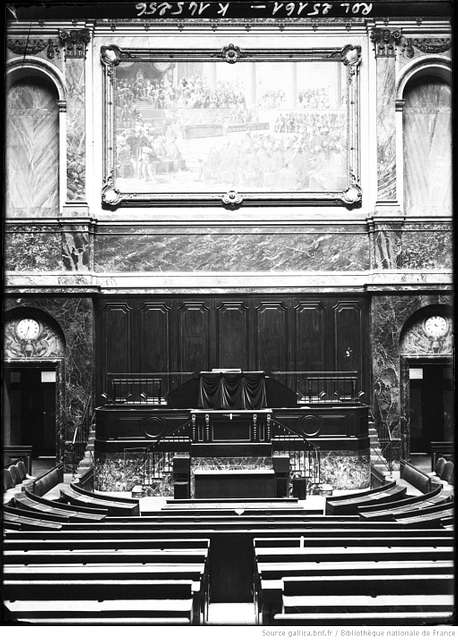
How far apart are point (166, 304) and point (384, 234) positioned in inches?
236

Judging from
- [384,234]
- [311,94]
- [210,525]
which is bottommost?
[210,525]

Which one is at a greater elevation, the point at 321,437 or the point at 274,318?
the point at 274,318

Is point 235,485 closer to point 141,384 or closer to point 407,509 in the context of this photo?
point 407,509

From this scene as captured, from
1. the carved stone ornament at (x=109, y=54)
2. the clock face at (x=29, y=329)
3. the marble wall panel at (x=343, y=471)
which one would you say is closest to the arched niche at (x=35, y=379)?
the clock face at (x=29, y=329)

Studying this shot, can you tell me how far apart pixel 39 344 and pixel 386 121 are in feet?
35.3

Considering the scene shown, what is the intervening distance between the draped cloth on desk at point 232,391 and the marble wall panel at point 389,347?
144 inches

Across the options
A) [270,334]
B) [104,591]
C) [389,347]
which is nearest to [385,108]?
[389,347]

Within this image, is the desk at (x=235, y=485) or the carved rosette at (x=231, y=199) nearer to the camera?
the desk at (x=235, y=485)

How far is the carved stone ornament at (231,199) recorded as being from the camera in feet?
71.0

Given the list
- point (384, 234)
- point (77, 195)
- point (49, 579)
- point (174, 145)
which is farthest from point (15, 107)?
point (49, 579)

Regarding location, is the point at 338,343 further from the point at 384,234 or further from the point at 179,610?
the point at 179,610

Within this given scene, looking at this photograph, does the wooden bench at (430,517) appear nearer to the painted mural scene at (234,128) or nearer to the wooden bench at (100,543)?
the wooden bench at (100,543)

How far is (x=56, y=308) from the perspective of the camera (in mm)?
20938

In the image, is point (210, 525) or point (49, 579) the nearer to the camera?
point (49, 579)
